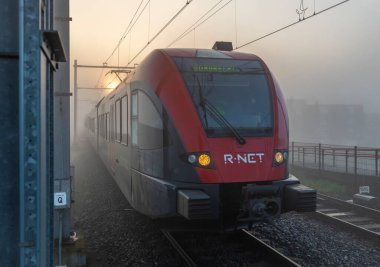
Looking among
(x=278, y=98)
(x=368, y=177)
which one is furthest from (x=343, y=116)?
(x=278, y=98)

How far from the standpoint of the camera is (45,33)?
7.25 ft

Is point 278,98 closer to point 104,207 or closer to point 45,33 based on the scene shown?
point 45,33

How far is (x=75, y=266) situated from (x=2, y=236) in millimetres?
4016

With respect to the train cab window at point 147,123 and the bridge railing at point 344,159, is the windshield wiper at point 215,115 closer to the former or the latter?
the train cab window at point 147,123

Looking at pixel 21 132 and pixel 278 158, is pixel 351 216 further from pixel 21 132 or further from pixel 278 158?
pixel 21 132

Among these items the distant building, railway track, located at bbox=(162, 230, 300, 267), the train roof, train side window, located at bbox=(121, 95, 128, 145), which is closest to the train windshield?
the train roof

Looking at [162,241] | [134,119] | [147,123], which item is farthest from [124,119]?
[162,241]

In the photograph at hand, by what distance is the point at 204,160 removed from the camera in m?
5.28

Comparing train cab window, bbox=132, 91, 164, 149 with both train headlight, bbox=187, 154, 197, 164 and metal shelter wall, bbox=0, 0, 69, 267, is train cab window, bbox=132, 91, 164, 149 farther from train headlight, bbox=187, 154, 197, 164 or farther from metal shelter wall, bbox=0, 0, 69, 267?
metal shelter wall, bbox=0, 0, 69, 267

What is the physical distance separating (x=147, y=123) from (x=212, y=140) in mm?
1105

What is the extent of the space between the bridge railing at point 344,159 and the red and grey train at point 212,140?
8.44 meters

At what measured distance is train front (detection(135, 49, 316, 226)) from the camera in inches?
206

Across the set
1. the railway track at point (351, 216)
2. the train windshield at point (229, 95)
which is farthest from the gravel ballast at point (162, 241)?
the train windshield at point (229, 95)

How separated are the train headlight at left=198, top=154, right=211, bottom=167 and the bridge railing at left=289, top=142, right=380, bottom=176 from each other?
934cm
